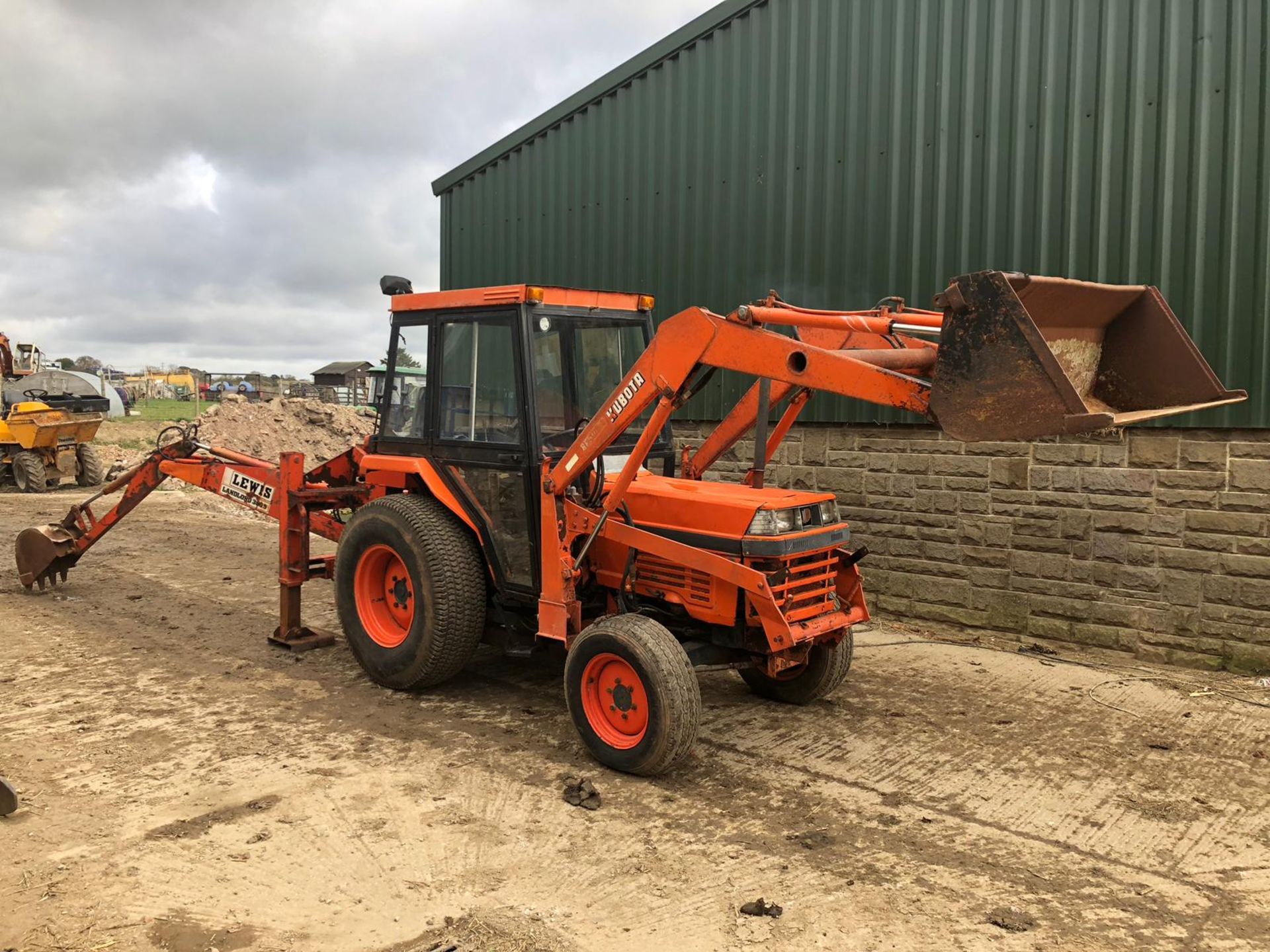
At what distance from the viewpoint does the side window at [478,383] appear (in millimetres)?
5688

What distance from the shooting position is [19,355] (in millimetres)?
21328

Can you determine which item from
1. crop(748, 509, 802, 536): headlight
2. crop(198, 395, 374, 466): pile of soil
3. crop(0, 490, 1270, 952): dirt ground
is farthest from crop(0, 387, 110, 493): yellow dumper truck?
crop(748, 509, 802, 536): headlight

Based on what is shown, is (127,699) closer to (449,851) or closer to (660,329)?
(449,851)

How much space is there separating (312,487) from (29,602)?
333 centimetres

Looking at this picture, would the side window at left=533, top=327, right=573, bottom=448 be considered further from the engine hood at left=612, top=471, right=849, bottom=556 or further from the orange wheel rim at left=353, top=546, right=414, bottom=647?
the orange wheel rim at left=353, top=546, right=414, bottom=647

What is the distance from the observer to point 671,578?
17.5 ft

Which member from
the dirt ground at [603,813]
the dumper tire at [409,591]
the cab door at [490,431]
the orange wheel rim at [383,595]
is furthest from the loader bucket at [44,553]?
the cab door at [490,431]

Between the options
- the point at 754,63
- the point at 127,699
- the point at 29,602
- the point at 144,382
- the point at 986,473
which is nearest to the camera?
the point at 127,699

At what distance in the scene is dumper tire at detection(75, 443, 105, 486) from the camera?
58.0 feet

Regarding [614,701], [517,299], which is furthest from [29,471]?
[614,701]

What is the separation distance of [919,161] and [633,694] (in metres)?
5.47

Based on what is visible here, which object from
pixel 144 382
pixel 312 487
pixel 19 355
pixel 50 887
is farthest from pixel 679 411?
pixel 144 382

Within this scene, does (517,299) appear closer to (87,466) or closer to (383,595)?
(383,595)

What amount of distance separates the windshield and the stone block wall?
124 inches
